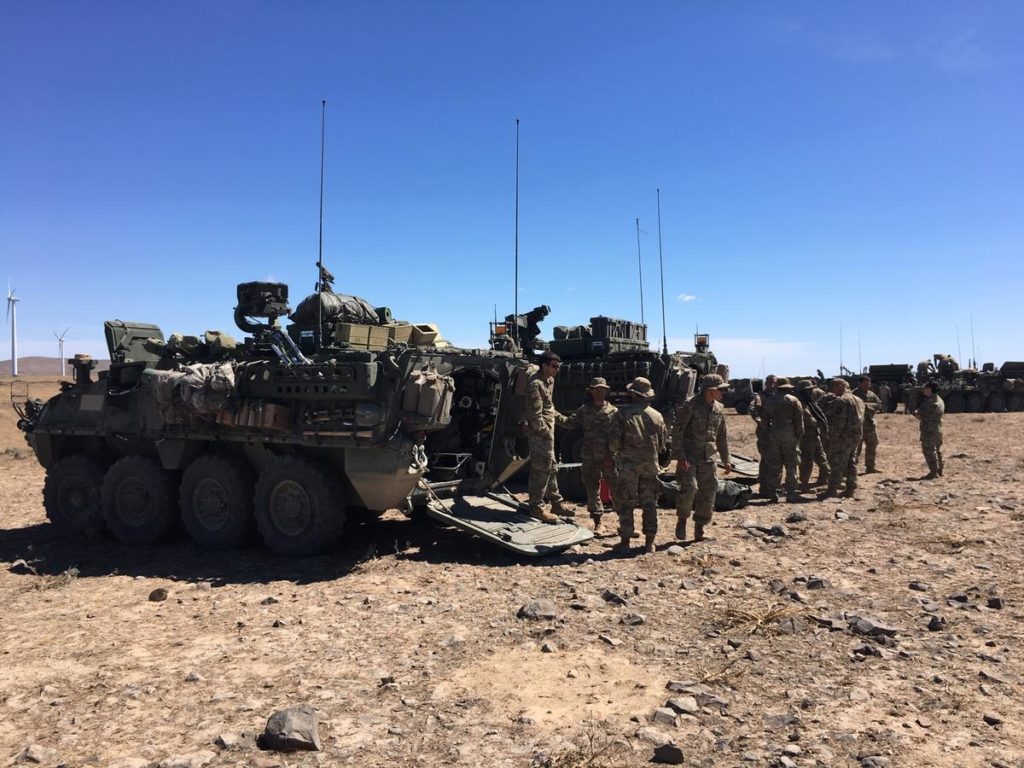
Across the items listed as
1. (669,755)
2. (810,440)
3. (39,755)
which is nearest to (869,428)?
(810,440)

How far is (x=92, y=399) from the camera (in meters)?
9.79

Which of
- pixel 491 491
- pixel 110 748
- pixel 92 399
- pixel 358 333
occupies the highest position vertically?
pixel 358 333

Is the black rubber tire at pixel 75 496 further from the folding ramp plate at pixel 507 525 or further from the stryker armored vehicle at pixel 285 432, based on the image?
the folding ramp plate at pixel 507 525

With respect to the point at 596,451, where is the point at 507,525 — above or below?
below

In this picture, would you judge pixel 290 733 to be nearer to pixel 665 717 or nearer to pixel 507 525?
pixel 665 717

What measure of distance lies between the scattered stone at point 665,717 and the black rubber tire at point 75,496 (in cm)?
808

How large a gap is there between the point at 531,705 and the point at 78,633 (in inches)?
149

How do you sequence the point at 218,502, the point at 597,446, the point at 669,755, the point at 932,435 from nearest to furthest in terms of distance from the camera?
the point at 669,755 → the point at 218,502 → the point at 597,446 → the point at 932,435

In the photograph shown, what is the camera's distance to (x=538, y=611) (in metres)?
6.16

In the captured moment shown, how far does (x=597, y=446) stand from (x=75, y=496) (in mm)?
6783

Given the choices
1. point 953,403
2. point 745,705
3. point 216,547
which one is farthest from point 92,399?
point 953,403

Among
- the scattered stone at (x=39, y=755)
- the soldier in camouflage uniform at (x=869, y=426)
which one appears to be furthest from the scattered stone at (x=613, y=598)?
the soldier in camouflage uniform at (x=869, y=426)

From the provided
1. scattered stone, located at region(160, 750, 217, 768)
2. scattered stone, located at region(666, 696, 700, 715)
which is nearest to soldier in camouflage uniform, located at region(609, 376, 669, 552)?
scattered stone, located at region(666, 696, 700, 715)

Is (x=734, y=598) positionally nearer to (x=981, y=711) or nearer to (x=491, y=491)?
(x=981, y=711)
